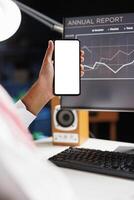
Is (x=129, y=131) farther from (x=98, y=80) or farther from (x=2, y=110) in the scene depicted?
(x=2, y=110)

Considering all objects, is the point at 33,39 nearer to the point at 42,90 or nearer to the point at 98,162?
the point at 42,90

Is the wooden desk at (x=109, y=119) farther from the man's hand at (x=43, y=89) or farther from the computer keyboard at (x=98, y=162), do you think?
the computer keyboard at (x=98, y=162)

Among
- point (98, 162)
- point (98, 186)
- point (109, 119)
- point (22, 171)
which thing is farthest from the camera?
point (109, 119)

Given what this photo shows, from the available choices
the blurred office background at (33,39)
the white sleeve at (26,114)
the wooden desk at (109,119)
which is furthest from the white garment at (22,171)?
the wooden desk at (109,119)

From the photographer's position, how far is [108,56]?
111 centimetres

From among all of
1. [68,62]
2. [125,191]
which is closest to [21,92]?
[68,62]

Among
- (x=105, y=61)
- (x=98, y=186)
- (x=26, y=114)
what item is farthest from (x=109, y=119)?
(x=98, y=186)

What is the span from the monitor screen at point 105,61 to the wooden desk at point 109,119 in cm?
143

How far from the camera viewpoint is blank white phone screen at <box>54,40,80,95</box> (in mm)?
1064

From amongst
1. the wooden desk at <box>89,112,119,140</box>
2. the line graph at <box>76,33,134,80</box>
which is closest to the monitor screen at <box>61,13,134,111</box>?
the line graph at <box>76,33,134,80</box>

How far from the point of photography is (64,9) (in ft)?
7.94

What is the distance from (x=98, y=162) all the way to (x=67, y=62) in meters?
0.32

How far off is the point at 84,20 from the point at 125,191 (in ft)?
1.96

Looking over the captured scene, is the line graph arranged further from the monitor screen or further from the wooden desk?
the wooden desk
